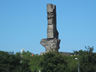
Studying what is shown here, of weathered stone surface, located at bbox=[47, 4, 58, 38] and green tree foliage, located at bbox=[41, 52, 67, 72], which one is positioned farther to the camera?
weathered stone surface, located at bbox=[47, 4, 58, 38]

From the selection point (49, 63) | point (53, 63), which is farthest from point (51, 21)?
point (49, 63)

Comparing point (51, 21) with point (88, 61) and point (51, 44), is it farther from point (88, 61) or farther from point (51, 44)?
point (88, 61)

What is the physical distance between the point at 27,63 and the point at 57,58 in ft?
15.4

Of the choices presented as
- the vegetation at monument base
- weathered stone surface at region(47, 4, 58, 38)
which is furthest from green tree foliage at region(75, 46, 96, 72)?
weathered stone surface at region(47, 4, 58, 38)

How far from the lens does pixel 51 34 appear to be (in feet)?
188

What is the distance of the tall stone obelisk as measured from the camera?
57031 millimetres

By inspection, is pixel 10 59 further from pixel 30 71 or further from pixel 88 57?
pixel 88 57

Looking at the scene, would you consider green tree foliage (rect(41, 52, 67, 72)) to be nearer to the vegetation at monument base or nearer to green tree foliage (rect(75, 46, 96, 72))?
the vegetation at monument base

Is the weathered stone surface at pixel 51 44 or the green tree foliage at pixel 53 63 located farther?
the weathered stone surface at pixel 51 44

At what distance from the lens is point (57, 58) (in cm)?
5431

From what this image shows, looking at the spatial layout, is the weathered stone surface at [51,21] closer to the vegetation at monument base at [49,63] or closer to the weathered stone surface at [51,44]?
Answer: the weathered stone surface at [51,44]

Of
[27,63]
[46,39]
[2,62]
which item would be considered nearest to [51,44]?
[46,39]

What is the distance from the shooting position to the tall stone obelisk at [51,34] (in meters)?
57.0

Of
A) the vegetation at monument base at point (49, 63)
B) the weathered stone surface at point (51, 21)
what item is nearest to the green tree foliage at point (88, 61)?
the vegetation at monument base at point (49, 63)
